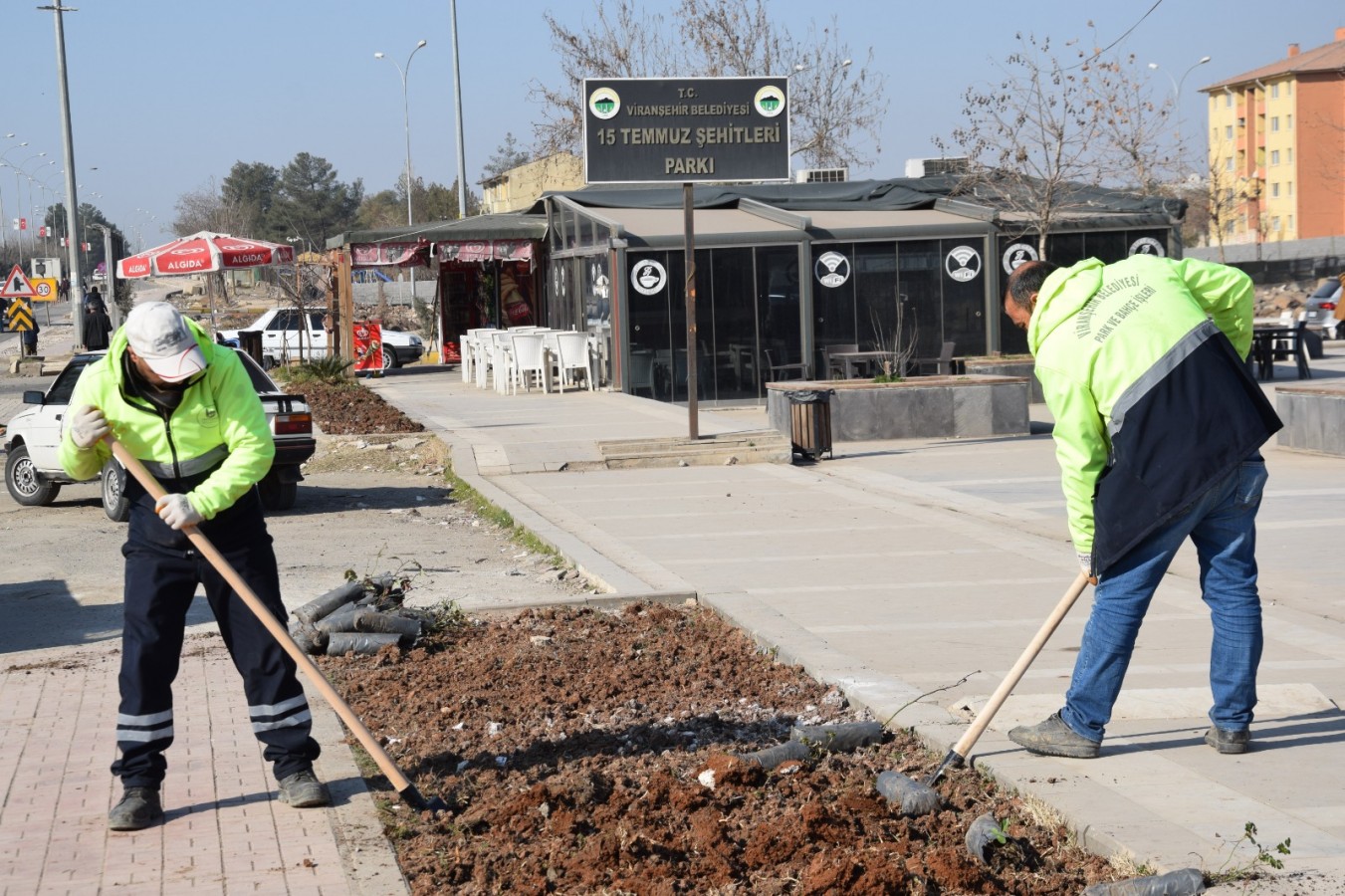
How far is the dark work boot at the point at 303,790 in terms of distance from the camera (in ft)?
16.2

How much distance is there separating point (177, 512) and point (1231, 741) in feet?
11.5

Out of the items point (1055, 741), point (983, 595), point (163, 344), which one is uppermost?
point (163, 344)

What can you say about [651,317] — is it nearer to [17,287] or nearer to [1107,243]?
[1107,243]

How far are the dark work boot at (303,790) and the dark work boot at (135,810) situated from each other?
1.31 ft

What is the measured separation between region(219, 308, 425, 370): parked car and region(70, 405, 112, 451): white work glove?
96.2 feet

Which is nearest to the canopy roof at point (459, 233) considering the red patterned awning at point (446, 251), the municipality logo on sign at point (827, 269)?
the red patterned awning at point (446, 251)

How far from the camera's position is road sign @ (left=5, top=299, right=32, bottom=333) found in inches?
1449

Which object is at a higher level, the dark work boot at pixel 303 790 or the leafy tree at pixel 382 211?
the leafy tree at pixel 382 211

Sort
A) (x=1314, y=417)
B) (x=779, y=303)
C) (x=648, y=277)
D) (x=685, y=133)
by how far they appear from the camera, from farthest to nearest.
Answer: (x=779, y=303)
(x=648, y=277)
(x=685, y=133)
(x=1314, y=417)

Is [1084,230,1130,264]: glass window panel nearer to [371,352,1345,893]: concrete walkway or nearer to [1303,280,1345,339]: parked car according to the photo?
[371,352,1345,893]: concrete walkway

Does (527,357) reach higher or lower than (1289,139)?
lower

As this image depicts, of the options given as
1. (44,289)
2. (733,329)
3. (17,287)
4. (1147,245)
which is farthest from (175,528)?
(44,289)

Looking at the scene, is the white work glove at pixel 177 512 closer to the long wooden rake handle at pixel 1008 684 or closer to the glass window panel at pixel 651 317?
the long wooden rake handle at pixel 1008 684

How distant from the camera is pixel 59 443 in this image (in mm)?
12945
